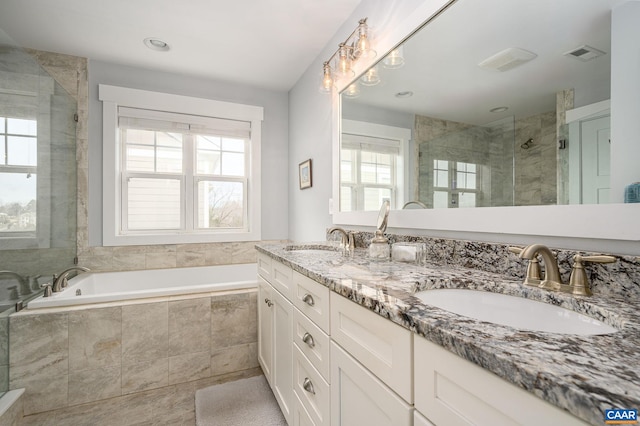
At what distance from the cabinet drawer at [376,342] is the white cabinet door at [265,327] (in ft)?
2.93

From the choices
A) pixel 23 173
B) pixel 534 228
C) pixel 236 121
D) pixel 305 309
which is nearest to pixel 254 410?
pixel 305 309

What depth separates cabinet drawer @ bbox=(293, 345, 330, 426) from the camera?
1004mm

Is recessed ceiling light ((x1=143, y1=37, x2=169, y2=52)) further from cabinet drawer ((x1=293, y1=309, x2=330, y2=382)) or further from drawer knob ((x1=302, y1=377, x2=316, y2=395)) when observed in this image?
drawer knob ((x1=302, y1=377, x2=316, y2=395))

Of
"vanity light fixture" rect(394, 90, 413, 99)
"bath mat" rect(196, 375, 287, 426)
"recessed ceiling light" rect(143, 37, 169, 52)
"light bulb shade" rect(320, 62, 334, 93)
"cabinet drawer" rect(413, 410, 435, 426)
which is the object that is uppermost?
"recessed ceiling light" rect(143, 37, 169, 52)

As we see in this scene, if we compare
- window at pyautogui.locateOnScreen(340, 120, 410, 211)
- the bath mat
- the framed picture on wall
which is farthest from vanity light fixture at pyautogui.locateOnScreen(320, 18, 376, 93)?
the bath mat

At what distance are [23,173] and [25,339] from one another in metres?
1.06

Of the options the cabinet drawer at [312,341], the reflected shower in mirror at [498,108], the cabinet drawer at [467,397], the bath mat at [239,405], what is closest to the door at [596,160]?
the reflected shower in mirror at [498,108]

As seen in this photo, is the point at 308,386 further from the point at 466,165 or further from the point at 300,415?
the point at 466,165

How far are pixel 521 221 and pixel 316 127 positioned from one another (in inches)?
75.2

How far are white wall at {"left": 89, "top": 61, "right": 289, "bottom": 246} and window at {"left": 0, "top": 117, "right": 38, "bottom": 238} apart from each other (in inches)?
23.0

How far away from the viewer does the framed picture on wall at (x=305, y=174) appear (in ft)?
8.71

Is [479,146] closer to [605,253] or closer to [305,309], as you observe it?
[605,253]

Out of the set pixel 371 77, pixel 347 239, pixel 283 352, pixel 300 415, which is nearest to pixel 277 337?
pixel 283 352

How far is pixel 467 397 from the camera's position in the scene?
0.49 metres
